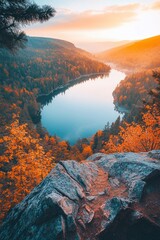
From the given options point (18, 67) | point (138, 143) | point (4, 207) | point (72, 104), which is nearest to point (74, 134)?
point (72, 104)

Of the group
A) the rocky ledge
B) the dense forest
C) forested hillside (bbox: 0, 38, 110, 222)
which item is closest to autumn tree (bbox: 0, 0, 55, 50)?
forested hillside (bbox: 0, 38, 110, 222)

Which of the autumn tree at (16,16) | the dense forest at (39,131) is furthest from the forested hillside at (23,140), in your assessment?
the autumn tree at (16,16)

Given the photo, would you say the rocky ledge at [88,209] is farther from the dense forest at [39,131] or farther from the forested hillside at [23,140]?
the dense forest at [39,131]

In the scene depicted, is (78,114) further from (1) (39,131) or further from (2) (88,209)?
(2) (88,209)

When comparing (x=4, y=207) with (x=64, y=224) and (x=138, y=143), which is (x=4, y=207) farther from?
(x=138, y=143)

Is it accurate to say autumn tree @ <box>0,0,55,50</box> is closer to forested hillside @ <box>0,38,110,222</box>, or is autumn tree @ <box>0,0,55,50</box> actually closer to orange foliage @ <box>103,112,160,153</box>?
forested hillside @ <box>0,38,110,222</box>

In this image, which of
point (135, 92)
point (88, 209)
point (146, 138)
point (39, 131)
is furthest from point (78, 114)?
point (88, 209)
